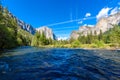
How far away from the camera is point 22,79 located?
1219 centimetres

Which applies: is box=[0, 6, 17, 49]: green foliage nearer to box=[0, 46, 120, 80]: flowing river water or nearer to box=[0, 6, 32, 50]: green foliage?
box=[0, 6, 32, 50]: green foliage

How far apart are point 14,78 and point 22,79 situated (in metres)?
0.69

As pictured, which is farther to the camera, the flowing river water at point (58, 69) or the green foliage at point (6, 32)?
the green foliage at point (6, 32)

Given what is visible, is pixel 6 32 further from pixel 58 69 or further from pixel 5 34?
pixel 58 69

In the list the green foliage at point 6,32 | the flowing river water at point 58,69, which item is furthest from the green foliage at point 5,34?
the flowing river water at point 58,69

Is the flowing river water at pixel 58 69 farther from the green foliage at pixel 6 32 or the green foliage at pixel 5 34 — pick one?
the green foliage at pixel 6 32

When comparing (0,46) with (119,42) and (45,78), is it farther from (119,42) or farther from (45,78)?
(119,42)

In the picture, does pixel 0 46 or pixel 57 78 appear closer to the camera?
pixel 57 78

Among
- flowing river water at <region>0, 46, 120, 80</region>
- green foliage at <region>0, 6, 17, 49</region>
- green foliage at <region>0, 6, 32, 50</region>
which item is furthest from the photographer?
green foliage at <region>0, 6, 32, 50</region>

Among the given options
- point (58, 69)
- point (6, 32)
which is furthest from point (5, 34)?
point (58, 69)

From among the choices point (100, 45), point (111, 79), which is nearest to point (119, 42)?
point (100, 45)

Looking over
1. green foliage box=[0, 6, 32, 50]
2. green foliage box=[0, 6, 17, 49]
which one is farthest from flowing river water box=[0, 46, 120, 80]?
green foliage box=[0, 6, 32, 50]

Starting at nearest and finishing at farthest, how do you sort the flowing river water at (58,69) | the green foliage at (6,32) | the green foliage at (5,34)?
the flowing river water at (58,69), the green foliage at (5,34), the green foliage at (6,32)

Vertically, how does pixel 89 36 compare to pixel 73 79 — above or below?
above
